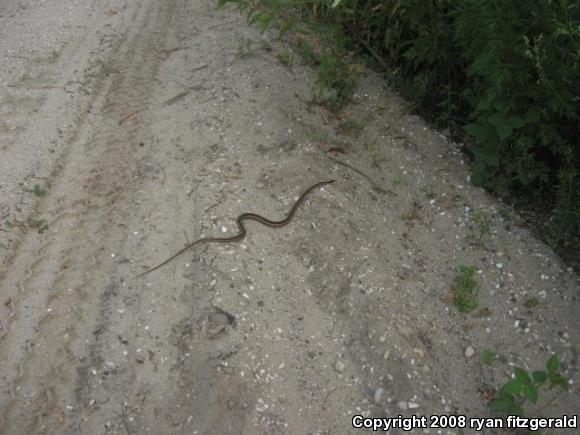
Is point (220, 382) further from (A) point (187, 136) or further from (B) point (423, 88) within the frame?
(B) point (423, 88)

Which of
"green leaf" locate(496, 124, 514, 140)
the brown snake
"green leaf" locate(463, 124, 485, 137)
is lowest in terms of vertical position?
the brown snake

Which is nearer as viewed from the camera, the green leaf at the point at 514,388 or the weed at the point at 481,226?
the green leaf at the point at 514,388

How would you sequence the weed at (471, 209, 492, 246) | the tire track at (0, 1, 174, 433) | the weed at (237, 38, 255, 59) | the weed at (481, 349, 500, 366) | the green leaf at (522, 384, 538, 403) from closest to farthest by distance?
the green leaf at (522, 384, 538, 403)
the tire track at (0, 1, 174, 433)
the weed at (481, 349, 500, 366)
the weed at (471, 209, 492, 246)
the weed at (237, 38, 255, 59)

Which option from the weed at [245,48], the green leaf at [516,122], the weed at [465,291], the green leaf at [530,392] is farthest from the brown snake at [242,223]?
the weed at [245,48]

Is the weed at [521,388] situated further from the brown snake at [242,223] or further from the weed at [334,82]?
the weed at [334,82]

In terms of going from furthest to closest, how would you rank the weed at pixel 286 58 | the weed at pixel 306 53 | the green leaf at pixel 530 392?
1. the weed at pixel 286 58
2. the weed at pixel 306 53
3. the green leaf at pixel 530 392

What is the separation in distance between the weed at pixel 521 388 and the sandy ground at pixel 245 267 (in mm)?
194

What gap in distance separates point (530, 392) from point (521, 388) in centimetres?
6

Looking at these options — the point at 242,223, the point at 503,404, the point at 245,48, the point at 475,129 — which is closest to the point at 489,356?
the point at 503,404

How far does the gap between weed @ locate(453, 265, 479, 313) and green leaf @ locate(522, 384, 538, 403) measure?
2.96 ft

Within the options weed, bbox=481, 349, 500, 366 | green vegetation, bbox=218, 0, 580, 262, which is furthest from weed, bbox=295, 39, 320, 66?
weed, bbox=481, 349, 500, 366

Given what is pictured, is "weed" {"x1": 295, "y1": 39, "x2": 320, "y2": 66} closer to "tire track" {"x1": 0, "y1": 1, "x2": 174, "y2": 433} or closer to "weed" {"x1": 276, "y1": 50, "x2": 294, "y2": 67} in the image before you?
"weed" {"x1": 276, "y1": 50, "x2": 294, "y2": 67}

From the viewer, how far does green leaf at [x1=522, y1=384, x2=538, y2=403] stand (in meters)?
2.97

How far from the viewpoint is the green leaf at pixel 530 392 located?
297 cm
